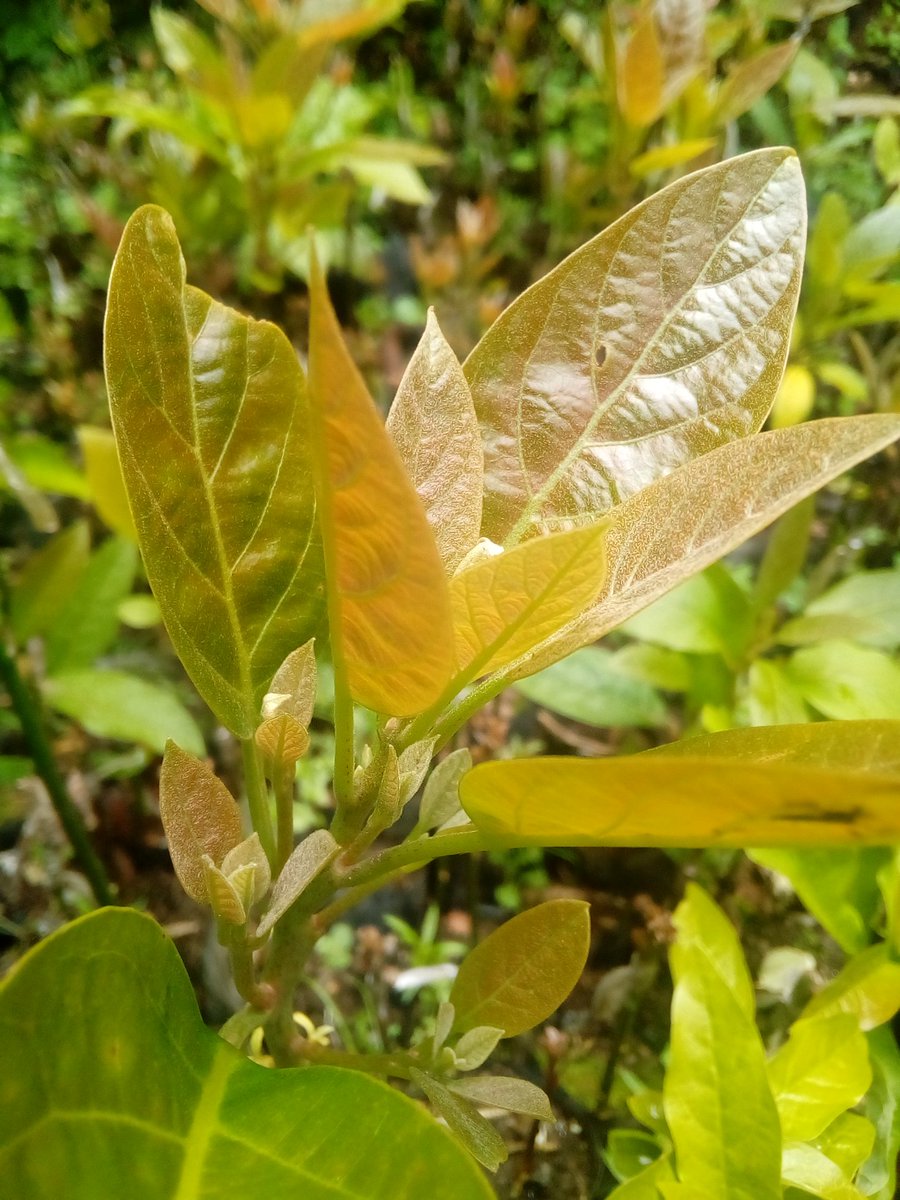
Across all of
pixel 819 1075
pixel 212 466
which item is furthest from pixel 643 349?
pixel 819 1075

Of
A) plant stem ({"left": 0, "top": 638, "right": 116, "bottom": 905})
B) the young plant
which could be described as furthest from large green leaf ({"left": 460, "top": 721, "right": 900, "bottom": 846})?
plant stem ({"left": 0, "top": 638, "right": 116, "bottom": 905})

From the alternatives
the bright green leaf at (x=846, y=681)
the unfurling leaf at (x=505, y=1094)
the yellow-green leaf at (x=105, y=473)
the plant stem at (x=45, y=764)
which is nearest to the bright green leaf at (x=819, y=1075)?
the unfurling leaf at (x=505, y=1094)

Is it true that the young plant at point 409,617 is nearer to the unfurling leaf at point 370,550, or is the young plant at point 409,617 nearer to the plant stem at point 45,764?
the unfurling leaf at point 370,550

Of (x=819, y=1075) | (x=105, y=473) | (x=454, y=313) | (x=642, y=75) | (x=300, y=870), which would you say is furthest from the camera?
(x=454, y=313)

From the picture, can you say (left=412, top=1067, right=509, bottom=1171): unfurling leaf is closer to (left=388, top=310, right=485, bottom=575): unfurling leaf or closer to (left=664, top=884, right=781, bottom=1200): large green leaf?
(left=664, top=884, right=781, bottom=1200): large green leaf

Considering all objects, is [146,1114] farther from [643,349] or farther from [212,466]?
[643,349]

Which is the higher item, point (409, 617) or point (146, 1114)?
point (409, 617)
